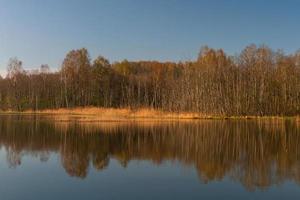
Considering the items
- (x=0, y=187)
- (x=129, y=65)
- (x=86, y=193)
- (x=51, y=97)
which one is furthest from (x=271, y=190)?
(x=129, y=65)

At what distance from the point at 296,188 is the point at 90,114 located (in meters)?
41.3

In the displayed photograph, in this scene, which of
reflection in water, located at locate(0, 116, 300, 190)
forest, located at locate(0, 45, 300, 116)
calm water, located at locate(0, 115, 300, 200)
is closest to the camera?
calm water, located at locate(0, 115, 300, 200)

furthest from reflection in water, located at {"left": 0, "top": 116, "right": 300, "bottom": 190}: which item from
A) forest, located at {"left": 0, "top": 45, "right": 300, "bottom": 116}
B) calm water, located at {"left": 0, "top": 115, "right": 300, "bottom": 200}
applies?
forest, located at {"left": 0, "top": 45, "right": 300, "bottom": 116}

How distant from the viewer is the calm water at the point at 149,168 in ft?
31.1

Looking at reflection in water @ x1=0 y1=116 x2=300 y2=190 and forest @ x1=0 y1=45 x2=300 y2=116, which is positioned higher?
forest @ x1=0 y1=45 x2=300 y2=116

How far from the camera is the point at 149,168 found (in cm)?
1304

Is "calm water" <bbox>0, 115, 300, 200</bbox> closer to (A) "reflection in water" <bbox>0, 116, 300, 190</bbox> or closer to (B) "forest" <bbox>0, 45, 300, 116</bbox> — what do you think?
(A) "reflection in water" <bbox>0, 116, 300, 190</bbox>

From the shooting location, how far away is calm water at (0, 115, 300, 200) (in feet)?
31.1

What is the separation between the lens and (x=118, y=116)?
44.1 m

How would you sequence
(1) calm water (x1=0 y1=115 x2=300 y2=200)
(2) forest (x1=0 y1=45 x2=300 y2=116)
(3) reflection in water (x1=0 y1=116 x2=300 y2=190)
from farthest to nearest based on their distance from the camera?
(2) forest (x1=0 y1=45 x2=300 y2=116) → (3) reflection in water (x1=0 y1=116 x2=300 y2=190) → (1) calm water (x1=0 y1=115 x2=300 y2=200)

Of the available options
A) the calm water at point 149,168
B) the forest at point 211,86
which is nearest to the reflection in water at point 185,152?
the calm water at point 149,168

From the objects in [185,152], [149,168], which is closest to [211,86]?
[185,152]

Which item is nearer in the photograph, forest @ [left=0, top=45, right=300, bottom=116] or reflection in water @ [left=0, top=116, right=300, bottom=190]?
reflection in water @ [left=0, top=116, right=300, bottom=190]

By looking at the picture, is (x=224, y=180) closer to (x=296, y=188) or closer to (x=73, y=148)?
(x=296, y=188)
